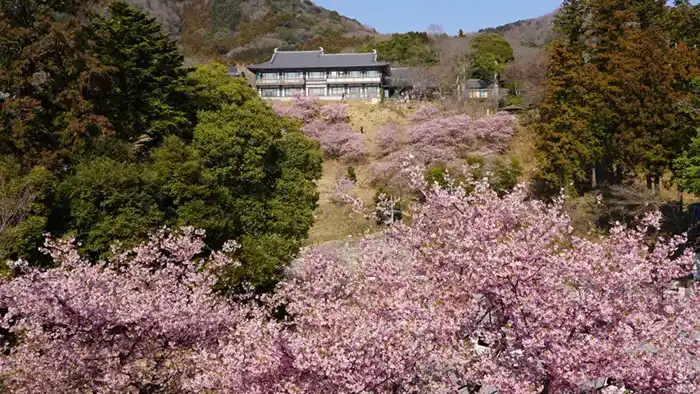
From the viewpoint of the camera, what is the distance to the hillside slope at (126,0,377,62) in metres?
65.3

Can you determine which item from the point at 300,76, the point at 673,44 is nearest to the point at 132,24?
the point at 673,44

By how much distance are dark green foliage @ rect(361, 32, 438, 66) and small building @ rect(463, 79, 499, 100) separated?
6.05 m

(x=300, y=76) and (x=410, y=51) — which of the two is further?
(x=410, y=51)

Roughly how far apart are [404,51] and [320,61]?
365 inches

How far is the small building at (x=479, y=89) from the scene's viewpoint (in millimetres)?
41000

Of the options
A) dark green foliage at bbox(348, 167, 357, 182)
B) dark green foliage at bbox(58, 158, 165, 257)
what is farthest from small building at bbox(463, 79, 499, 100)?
dark green foliage at bbox(58, 158, 165, 257)

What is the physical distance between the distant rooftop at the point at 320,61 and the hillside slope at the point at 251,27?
13.7 metres

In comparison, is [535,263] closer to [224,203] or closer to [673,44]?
[224,203]

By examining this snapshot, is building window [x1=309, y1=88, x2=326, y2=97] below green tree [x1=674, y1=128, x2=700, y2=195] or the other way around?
the other way around

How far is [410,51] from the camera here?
164 feet

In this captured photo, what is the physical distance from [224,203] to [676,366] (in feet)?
38.2

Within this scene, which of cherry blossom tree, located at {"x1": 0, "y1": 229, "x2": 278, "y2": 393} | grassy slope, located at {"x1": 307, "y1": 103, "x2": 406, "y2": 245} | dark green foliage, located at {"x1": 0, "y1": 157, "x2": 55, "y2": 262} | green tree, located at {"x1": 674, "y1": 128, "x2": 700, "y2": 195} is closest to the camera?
cherry blossom tree, located at {"x1": 0, "y1": 229, "x2": 278, "y2": 393}

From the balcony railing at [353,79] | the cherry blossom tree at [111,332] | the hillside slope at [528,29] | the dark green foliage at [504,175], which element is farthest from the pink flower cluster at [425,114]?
the hillside slope at [528,29]

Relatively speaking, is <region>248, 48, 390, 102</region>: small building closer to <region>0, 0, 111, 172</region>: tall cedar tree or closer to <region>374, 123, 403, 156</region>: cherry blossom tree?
<region>374, 123, 403, 156</region>: cherry blossom tree
